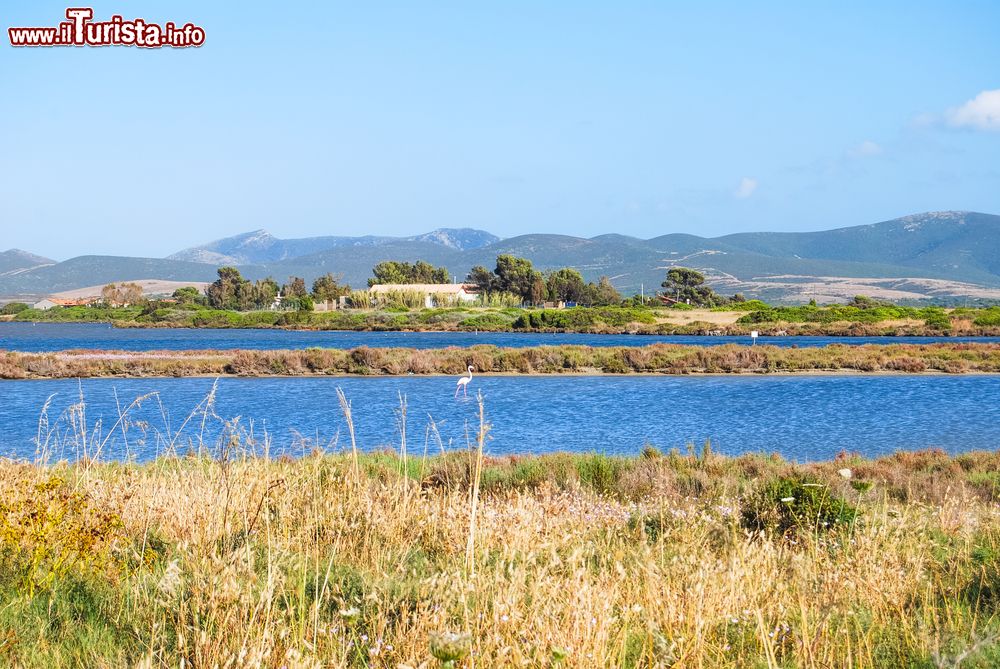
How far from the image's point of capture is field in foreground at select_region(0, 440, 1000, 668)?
3.45 m

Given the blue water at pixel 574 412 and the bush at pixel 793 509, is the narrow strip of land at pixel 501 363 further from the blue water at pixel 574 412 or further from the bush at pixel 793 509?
the bush at pixel 793 509

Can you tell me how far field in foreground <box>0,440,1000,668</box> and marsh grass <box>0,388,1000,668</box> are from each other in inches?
0.8

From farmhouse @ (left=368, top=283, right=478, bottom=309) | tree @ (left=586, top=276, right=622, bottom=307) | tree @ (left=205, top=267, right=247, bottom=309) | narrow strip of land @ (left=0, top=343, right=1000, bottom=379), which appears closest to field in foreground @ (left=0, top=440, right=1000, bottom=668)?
narrow strip of land @ (left=0, top=343, right=1000, bottom=379)

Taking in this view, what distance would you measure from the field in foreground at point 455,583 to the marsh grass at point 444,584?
19mm

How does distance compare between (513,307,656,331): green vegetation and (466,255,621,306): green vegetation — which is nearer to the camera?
(513,307,656,331): green vegetation

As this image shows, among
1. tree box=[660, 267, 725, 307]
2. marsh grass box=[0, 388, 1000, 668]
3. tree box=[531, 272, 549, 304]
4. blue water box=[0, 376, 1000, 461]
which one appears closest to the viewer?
marsh grass box=[0, 388, 1000, 668]

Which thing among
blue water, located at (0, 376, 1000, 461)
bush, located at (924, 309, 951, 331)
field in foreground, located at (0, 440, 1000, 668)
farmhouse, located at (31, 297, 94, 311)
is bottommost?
bush, located at (924, 309, 951, 331)

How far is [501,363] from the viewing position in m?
34.2

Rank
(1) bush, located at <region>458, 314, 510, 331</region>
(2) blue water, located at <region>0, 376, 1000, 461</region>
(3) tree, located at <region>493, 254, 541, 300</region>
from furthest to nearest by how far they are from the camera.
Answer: (3) tree, located at <region>493, 254, 541, 300</region>
(1) bush, located at <region>458, 314, 510, 331</region>
(2) blue water, located at <region>0, 376, 1000, 461</region>

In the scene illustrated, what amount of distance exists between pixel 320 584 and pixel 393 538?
1069 mm

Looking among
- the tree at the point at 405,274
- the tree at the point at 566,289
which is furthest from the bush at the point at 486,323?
the tree at the point at 405,274

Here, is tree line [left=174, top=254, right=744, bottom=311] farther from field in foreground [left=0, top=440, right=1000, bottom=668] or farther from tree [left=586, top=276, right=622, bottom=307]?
field in foreground [left=0, top=440, right=1000, bottom=668]

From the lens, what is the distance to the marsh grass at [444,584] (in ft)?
11.3

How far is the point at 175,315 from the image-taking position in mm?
93000
